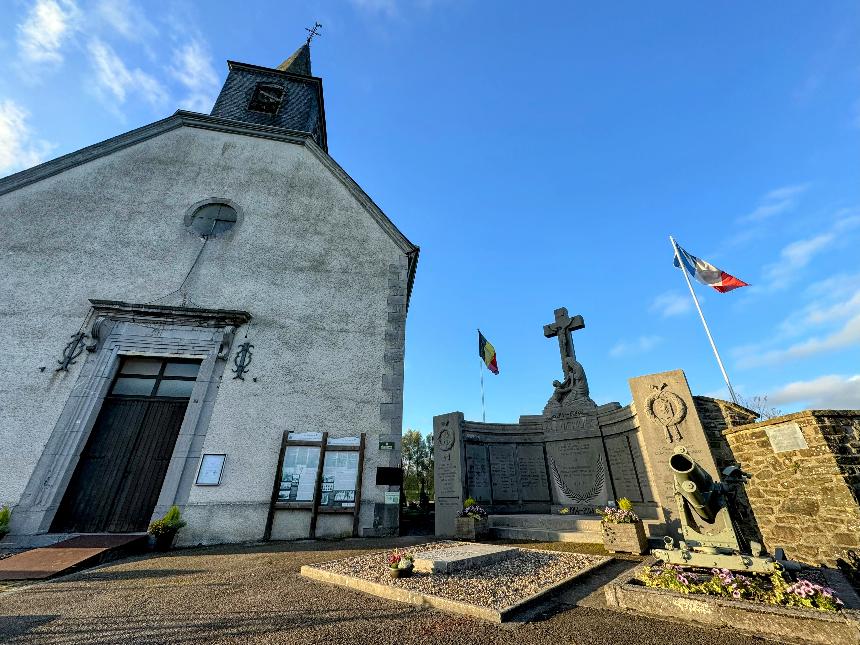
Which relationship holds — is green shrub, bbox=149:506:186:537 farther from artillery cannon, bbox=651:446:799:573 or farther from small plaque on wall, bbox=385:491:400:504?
artillery cannon, bbox=651:446:799:573

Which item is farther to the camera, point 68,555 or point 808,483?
point 808,483

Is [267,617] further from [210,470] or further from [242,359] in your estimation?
[242,359]

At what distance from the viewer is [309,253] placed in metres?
11.1

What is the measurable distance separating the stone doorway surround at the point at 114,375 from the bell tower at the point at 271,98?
9.99 meters

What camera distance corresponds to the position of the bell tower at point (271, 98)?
15.3m

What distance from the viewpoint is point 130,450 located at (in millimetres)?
8336

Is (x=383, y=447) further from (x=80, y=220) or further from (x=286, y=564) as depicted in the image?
(x=80, y=220)

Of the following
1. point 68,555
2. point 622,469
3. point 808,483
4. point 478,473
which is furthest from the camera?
point 478,473

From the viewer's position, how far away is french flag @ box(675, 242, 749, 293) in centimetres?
1114

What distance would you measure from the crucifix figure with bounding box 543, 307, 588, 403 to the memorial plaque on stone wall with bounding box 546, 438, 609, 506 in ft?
5.04

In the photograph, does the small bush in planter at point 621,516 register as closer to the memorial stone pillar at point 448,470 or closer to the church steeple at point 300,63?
the memorial stone pillar at point 448,470

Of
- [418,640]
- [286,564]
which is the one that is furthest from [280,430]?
[418,640]

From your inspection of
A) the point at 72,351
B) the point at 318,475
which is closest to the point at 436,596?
the point at 318,475

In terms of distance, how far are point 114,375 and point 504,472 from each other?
37.2 ft
